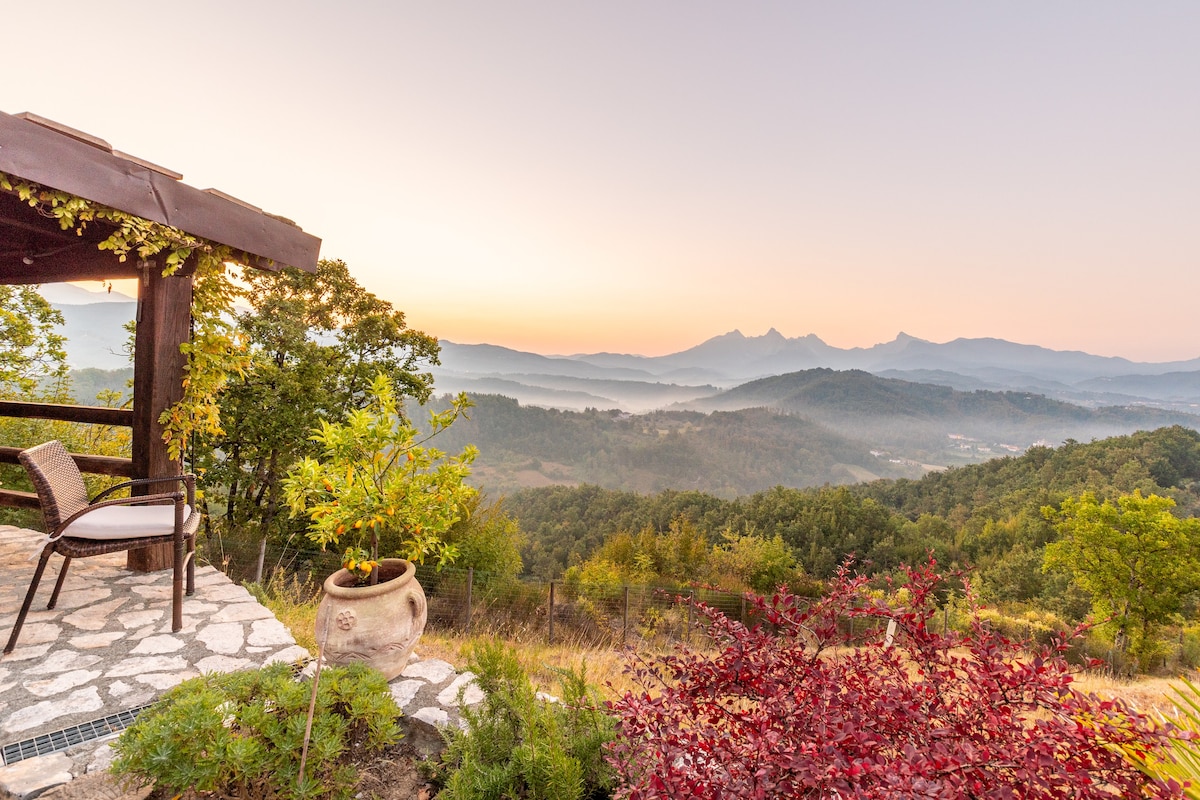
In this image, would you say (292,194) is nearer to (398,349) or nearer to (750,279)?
(398,349)

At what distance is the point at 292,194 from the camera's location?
32.6 ft

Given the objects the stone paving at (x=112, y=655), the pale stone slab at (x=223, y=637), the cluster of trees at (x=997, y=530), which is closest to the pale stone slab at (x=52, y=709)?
the stone paving at (x=112, y=655)

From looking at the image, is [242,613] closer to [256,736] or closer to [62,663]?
[62,663]

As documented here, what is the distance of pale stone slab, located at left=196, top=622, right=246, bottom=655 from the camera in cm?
236

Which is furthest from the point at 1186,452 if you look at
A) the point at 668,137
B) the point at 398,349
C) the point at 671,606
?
the point at 398,349

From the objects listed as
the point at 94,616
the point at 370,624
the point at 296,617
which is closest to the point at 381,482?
the point at 370,624

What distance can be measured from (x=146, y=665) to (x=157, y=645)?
197 millimetres

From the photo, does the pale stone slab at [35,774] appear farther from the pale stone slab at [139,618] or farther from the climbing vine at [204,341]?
the climbing vine at [204,341]

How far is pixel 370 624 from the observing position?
209 centimetres

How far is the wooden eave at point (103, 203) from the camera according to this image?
188 centimetres

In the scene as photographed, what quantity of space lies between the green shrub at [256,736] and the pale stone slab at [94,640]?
126 cm

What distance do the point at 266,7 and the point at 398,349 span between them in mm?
5629

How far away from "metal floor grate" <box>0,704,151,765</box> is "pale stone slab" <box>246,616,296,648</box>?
58 cm

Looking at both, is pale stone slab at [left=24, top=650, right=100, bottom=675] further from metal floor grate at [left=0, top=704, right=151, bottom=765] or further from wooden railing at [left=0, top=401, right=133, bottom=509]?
wooden railing at [left=0, top=401, right=133, bottom=509]
